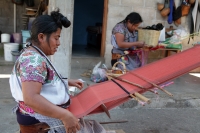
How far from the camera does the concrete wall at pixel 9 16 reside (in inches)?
269

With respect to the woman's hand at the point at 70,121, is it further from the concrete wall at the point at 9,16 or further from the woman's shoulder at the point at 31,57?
the concrete wall at the point at 9,16

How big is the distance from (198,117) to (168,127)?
693mm

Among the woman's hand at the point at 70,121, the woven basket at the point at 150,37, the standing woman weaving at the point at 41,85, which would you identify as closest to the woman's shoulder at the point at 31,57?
the standing woman weaving at the point at 41,85

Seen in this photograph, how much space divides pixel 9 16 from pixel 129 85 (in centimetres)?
580

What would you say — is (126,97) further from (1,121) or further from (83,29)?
(83,29)

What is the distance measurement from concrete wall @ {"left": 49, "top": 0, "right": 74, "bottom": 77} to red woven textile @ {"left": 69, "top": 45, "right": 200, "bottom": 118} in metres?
1.43

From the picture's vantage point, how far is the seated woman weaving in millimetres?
3803

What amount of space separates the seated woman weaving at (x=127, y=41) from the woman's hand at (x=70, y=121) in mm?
2413

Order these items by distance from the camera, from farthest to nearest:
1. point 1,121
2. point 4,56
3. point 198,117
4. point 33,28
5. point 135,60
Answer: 1. point 4,56
2. point 135,60
3. point 198,117
4. point 1,121
5. point 33,28

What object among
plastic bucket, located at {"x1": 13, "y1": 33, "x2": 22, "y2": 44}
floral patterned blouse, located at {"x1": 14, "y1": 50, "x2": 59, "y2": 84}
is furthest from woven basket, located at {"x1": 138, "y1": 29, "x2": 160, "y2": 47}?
plastic bucket, located at {"x1": 13, "y1": 33, "x2": 22, "y2": 44}

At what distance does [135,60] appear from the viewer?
407cm

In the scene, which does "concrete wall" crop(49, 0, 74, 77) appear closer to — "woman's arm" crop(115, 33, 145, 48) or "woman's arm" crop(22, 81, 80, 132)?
"woman's arm" crop(115, 33, 145, 48)

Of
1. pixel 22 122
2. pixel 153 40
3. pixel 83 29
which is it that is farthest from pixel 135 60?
pixel 83 29

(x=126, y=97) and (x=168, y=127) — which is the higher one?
(x=126, y=97)
